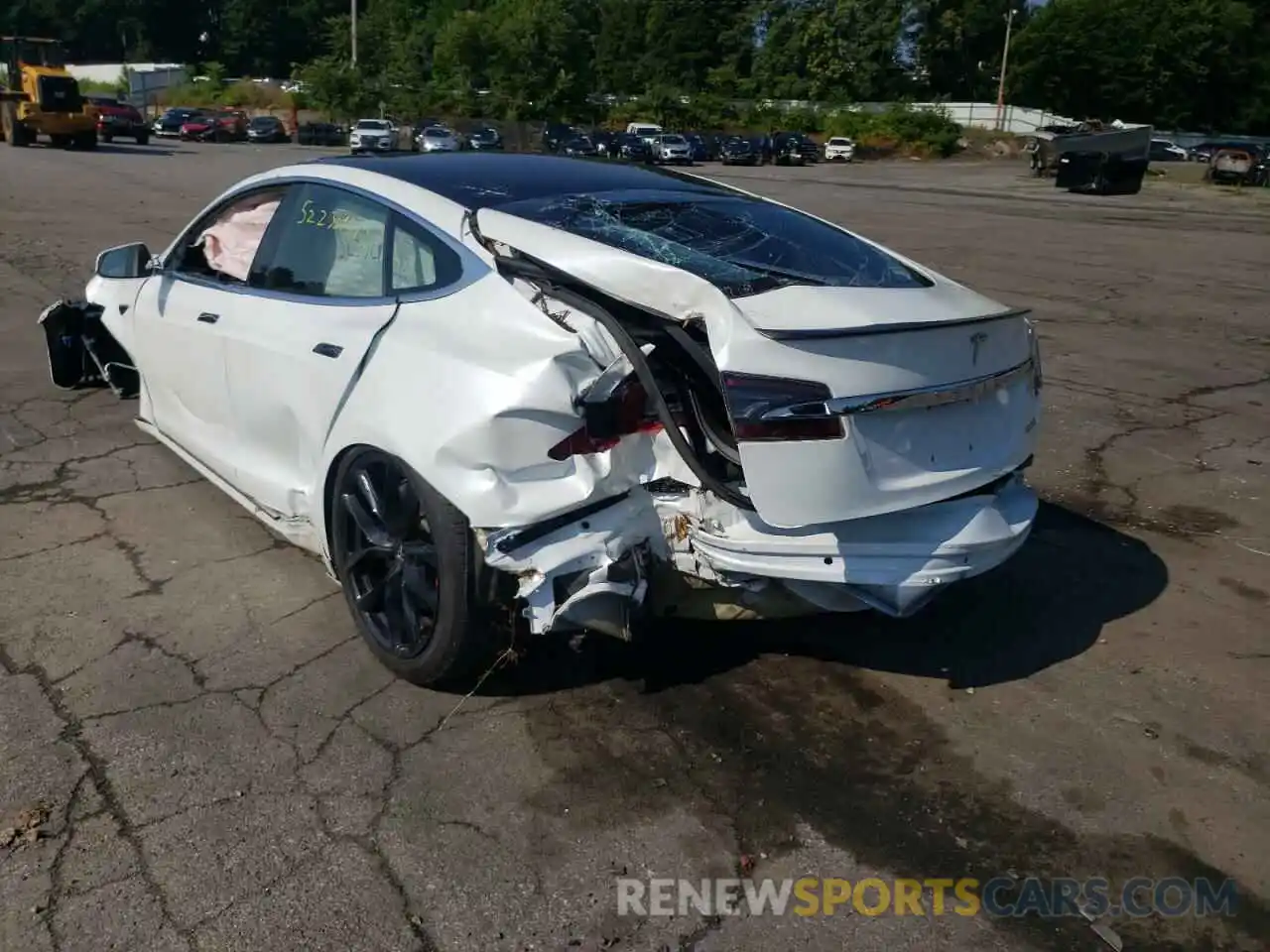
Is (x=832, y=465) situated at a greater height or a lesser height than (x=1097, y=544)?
greater

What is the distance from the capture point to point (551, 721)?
340 cm

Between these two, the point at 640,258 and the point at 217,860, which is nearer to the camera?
the point at 217,860

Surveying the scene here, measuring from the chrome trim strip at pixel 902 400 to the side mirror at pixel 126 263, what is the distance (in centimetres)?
357

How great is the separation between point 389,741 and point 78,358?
4.58 metres

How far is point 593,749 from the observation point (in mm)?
3262

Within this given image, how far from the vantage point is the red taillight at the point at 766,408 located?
2.90 metres

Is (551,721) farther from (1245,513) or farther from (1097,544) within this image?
(1245,513)

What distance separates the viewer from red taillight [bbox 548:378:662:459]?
3094mm

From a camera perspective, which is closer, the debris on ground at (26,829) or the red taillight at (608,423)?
the debris on ground at (26,829)

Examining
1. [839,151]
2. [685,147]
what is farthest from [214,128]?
[839,151]

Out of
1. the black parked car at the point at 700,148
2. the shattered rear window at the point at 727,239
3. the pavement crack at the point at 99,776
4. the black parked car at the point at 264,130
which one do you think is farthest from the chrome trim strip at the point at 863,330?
the black parked car at the point at 264,130

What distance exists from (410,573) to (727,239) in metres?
1.53

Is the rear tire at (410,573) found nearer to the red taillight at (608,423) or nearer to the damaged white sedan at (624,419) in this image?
the damaged white sedan at (624,419)

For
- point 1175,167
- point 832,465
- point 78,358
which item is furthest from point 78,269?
point 1175,167
